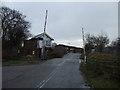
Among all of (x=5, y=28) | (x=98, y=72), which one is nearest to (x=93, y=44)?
(x=5, y=28)

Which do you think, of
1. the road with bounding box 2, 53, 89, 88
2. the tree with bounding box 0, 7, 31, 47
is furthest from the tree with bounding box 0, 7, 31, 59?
the road with bounding box 2, 53, 89, 88

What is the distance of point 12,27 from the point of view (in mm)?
53688

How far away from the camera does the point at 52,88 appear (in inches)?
512

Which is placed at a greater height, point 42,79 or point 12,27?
point 12,27

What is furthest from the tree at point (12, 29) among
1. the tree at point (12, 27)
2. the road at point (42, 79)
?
the road at point (42, 79)

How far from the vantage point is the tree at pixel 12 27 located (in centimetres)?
5246

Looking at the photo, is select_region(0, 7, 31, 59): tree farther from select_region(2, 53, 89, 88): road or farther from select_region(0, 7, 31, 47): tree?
select_region(2, 53, 89, 88): road

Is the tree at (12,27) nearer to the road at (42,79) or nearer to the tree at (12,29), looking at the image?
the tree at (12,29)

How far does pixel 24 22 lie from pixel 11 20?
10.8ft

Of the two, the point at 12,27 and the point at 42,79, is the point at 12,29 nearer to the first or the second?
the point at 12,27

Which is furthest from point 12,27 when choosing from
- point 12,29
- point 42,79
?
point 42,79

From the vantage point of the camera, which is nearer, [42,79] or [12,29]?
[42,79]

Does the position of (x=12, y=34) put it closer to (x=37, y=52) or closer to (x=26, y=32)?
(x=26, y=32)

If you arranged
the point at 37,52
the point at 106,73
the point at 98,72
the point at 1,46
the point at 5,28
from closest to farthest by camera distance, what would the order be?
the point at 106,73
the point at 98,72
the point at 1,46
the point at 5,28
the point at 37,52
